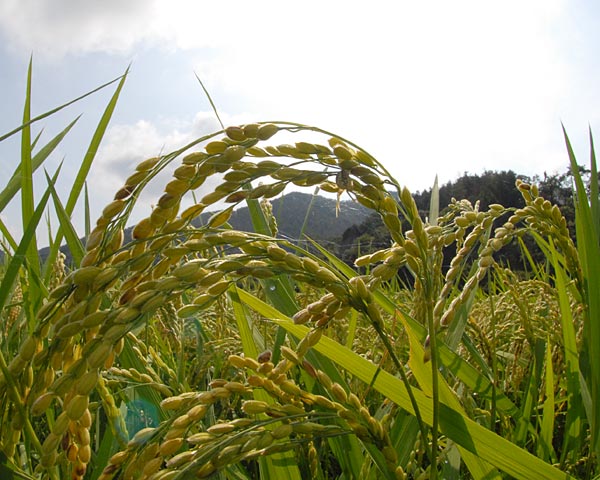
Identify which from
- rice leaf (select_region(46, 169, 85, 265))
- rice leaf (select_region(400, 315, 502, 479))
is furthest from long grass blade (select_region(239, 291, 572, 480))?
rice leaf (select_region(46, 169, 85, 265))

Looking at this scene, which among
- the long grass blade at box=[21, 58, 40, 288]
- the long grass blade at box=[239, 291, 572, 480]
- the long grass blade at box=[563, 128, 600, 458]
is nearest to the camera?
the long grass blade at box=[239, 291, 572, 480]

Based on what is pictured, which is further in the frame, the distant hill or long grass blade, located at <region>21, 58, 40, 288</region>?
the distant hill

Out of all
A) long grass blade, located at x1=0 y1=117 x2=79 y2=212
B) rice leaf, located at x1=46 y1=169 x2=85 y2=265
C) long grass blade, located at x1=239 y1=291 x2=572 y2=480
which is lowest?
long grass blade, located at x1=239 y1=291 x2=572 y2=480

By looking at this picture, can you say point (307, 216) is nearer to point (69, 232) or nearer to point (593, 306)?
point (69, 232)

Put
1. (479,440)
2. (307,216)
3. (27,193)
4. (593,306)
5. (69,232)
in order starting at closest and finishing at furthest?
(479,440) < (593,306) < (27,193) < (69,232) < (307,216)

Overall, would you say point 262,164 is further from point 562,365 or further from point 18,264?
point 562,365

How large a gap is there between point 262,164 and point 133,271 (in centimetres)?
23

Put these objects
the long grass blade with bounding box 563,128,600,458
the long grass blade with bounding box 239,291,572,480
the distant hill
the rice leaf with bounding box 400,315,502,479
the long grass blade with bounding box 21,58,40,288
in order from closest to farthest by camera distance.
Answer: the long grass blade with bounding box 239,291,572,480
the rice leaf with bounding box 400,315,502,479
the long grass blade with bounding box 563,128,600,458
the long grass blade with bounding box 21,58,40,288
the distant hill

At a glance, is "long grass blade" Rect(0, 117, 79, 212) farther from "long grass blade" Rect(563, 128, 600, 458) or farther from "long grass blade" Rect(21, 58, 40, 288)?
"long grass blade" Rect(563, 128, 600, 458)

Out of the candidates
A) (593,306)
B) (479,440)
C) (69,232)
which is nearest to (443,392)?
(479,440)

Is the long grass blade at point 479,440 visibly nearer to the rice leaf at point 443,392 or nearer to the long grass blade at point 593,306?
the rice leaf at point 443,392

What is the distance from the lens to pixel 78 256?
1.46m

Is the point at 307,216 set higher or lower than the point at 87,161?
lower

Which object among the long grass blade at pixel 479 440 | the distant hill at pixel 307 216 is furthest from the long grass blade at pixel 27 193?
the long grass blade at pixel 479 440
